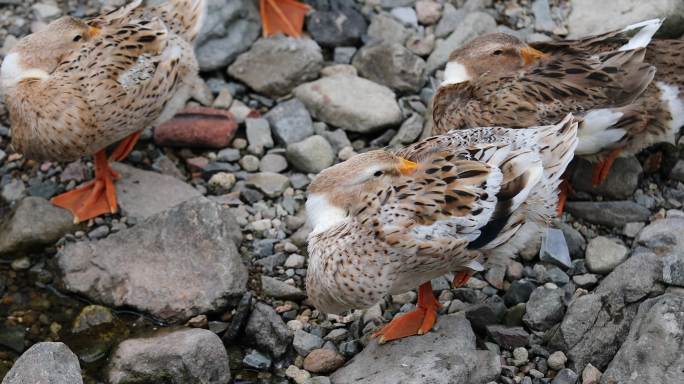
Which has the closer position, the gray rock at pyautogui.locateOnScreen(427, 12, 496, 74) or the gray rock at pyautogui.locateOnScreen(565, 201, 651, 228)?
the gray rock at pyautogui.locateOnScreen(565, 201, 651, 228)

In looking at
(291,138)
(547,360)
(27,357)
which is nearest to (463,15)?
(291,138)

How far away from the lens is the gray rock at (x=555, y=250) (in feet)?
18.7

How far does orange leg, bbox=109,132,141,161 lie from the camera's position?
6.68 metres

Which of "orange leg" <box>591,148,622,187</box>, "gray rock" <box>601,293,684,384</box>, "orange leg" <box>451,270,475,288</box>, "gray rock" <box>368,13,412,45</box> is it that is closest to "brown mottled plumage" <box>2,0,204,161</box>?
"gray rock" <box>368,13,412,45</box>

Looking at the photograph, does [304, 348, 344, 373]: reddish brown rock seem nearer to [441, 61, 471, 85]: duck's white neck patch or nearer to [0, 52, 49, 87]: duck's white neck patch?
[441, 61, 471, 85]: duck's white neck patch

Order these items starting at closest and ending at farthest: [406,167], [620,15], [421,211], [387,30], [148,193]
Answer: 1. [421,211]
2. [406,167]
3. [148,193]
4. [620,15]
5. [387,30]

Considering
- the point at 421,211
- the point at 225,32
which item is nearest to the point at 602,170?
the point at 421,211

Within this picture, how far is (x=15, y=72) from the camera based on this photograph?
19.7ft

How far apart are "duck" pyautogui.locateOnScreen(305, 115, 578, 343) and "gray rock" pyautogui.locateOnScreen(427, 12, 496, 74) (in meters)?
2.30

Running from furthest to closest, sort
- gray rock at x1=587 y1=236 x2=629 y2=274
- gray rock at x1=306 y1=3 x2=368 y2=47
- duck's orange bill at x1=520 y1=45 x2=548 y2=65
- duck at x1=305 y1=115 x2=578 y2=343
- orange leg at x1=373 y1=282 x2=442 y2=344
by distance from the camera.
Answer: gray rock at x1=306 y1=3 x2=368 y2=47, duck's orange bill at x1=520 y1=45 x2=548 y2=65, gray rock at x1=587 y1=236 x2=629 y2=274, orange leg at x1=373 y1=282 x2=442 y2=344, duck at x1=305 y1=115 x2=578 y2=343

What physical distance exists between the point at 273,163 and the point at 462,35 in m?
1.88

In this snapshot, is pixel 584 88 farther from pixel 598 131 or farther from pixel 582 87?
pixel 598 131

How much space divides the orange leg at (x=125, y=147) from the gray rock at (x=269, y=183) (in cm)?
87

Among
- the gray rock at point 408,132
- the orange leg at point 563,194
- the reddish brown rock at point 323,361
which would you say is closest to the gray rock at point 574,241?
the orange leg at point 563,194
